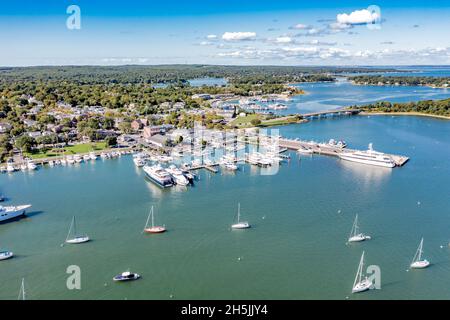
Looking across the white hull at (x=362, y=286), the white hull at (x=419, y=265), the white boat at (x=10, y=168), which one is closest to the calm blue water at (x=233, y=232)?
the white hull at (x=362, y=286)

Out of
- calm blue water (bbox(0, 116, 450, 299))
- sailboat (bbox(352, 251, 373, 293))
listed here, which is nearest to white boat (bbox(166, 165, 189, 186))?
calm blue water (bbox(0, 116, 450, 299))

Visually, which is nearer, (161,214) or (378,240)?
(378,240)

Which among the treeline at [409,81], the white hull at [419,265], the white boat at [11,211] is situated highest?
the treeline at [409,81]

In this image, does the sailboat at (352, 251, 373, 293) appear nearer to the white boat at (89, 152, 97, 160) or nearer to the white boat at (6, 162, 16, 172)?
the white boat at (89, 152, 97, 160)

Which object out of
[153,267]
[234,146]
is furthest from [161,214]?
[234,146]

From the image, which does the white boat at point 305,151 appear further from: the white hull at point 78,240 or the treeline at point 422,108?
the treeline at point 422,108

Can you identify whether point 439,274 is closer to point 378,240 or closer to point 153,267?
point 378,240
